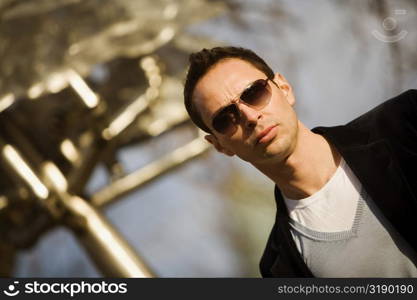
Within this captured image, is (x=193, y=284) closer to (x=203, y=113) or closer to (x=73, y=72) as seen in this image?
(x=203, y=113)

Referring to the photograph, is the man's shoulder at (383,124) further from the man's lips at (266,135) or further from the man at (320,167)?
the man's lips at (266,135)

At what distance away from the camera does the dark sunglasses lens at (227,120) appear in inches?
38.3

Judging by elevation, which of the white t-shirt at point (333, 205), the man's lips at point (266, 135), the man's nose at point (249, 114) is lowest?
the white t-shirt at point (333, 205)

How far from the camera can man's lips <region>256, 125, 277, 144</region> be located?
0.95m

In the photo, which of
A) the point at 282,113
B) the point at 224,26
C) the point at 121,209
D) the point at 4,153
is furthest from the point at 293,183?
the point at 121,209

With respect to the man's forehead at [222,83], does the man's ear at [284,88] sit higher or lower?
lower

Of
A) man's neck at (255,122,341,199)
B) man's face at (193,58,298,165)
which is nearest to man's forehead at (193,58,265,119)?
man's face at (193,58,298,165)

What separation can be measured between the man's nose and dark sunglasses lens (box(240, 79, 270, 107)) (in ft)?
0.04

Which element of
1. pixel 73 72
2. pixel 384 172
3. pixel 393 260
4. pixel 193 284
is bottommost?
pixel 393 260

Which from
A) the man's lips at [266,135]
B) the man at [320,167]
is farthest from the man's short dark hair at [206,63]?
the man's lips at [266,135]

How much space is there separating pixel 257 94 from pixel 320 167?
0.16 metres

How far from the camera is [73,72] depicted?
2.47m

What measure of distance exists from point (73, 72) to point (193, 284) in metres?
1.39

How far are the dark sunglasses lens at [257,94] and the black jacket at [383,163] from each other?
127 millimetres
